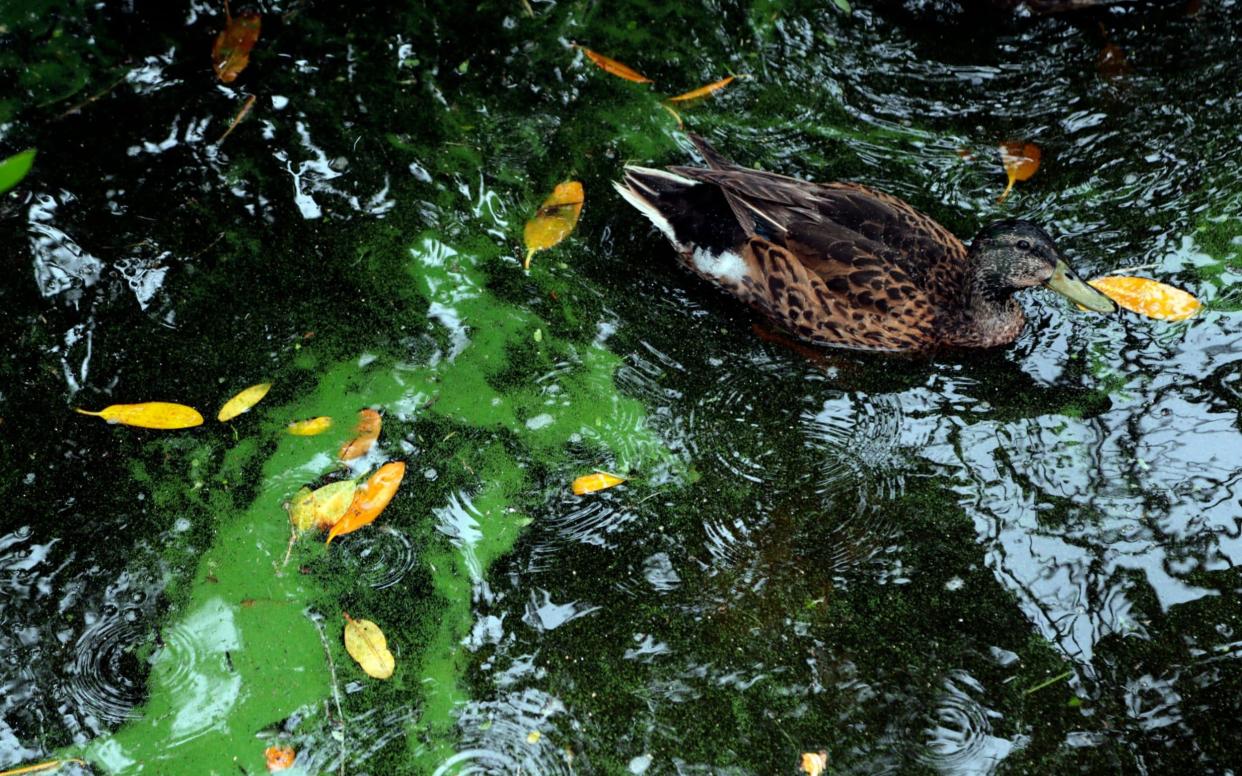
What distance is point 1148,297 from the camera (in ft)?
11.6

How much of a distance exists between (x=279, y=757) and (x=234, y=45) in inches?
118

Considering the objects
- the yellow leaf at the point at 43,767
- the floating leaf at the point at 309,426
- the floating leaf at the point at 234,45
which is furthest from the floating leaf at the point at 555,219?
the yellow leaf at the point at 43,767

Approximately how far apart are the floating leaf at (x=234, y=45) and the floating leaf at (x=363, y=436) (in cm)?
177

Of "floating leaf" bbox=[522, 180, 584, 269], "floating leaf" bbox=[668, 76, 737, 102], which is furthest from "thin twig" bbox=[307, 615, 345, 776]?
"floating leaf" bbox=[668, 76, 737, 102]

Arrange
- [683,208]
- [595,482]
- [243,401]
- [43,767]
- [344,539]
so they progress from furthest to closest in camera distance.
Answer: [683,208], [243,401], [595,482], [344,539], [43,767]

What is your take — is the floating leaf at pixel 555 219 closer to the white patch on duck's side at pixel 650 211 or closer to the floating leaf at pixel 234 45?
the white patch on duck's side at pixel 650 211

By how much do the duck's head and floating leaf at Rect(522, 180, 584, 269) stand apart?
58.8 inches

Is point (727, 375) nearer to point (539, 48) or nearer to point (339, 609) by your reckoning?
point (339, 609)

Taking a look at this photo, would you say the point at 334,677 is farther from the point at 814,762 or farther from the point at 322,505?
the point at 814,762

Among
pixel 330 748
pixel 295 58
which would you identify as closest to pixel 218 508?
pixel 330 748

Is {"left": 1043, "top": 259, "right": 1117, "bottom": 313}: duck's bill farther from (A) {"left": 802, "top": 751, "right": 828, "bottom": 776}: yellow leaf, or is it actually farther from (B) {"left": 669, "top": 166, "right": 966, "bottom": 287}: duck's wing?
(A) {"left": 802, "top": 751, "right": 828, "bottom": 776}: yellow leaf

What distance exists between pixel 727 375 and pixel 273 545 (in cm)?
155

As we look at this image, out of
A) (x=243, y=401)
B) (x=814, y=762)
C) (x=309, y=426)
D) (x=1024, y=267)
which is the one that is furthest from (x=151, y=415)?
(x=1024, y=267)

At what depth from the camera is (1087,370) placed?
339cm
